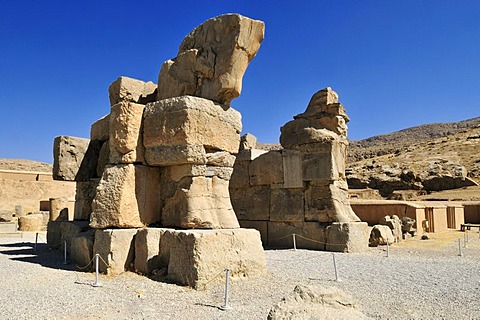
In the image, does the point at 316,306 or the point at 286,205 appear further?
→ the point at 286,205

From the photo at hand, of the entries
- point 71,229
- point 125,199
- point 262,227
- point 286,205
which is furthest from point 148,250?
point 262,227

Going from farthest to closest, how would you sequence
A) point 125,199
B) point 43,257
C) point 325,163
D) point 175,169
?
1. point 325,163
2. point 43,257
3. point 175,169
4. point 125,199

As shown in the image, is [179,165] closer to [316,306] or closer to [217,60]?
[217,60]

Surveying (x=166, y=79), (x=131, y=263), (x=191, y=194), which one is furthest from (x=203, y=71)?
(x=131, y=263)

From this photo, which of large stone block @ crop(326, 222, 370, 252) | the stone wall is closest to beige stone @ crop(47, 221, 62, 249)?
large stone block @ crop(326, 222, 370, 252)

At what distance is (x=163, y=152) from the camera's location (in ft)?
20.4

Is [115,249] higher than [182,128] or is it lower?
lower

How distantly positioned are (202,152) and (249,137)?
561 centimetres

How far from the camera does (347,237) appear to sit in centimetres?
877

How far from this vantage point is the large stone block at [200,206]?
5945mm

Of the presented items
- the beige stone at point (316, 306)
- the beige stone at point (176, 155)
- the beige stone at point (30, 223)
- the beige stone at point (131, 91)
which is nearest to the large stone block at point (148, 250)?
the beige stone at point (176, 155)

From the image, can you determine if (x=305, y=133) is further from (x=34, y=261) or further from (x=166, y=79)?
(x=34, y=261)

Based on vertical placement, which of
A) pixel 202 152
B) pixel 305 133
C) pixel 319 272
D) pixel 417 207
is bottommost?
pixel 319 272

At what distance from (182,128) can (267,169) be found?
463 cm
